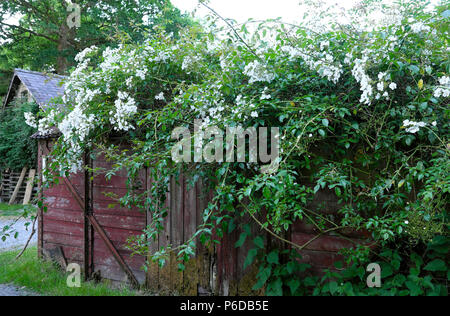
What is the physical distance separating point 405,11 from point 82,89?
11.2ft

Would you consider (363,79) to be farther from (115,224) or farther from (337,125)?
(115,224)

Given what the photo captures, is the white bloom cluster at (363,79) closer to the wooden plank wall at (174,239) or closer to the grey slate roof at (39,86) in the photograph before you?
the wooden plank wall at (174,239)

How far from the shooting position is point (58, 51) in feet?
48.8

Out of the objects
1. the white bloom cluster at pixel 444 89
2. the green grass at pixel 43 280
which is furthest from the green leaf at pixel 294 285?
the green grass at pixel 43 280

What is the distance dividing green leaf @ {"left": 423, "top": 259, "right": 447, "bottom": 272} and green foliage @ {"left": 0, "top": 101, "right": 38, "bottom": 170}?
583 inches

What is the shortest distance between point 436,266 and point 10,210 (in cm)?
1444

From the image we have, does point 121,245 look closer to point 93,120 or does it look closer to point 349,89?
point 93,120

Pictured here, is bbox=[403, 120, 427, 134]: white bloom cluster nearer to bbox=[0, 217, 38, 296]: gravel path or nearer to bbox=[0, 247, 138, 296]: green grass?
bbox=[0, 247, 138, 296]: green grass

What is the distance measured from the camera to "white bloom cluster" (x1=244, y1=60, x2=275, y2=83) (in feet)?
9.58

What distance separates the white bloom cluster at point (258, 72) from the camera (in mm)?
2920

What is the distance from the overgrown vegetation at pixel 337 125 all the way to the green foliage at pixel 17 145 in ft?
41.0
